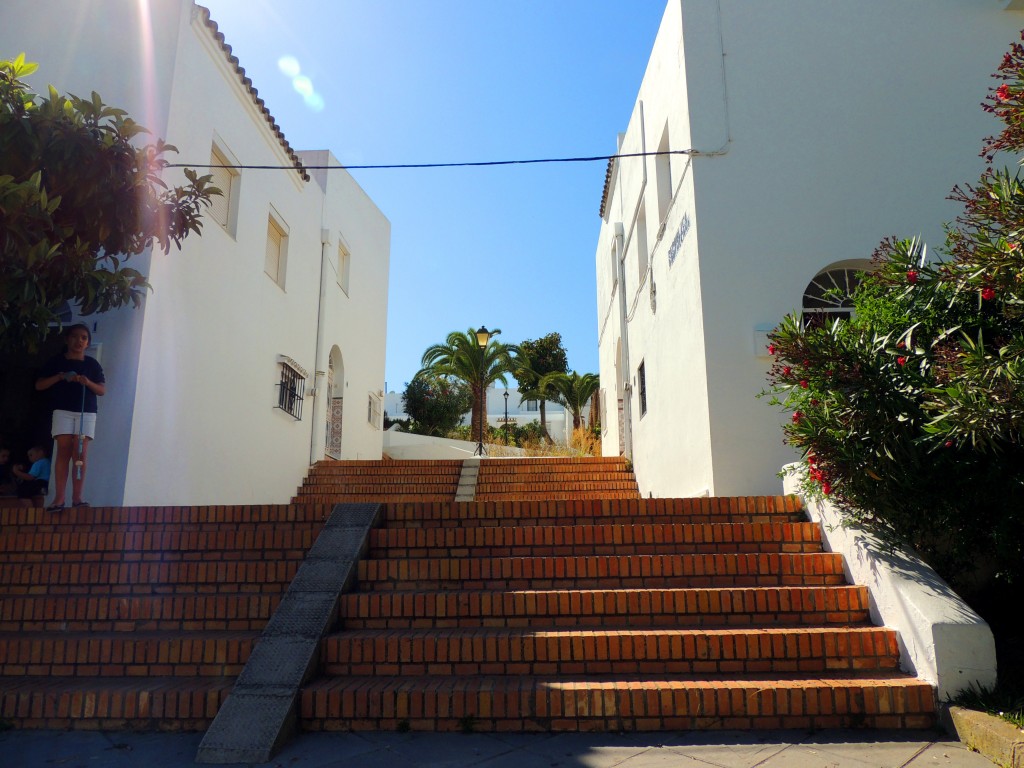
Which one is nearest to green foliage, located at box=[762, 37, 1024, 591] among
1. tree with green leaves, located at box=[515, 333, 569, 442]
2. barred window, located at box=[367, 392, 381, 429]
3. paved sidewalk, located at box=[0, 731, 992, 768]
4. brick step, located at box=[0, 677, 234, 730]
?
paved sidewalk, located at box=[0, 731, 992, 768]

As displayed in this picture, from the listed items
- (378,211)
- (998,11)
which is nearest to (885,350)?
(998,11)

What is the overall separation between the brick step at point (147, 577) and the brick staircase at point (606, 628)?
0.68m

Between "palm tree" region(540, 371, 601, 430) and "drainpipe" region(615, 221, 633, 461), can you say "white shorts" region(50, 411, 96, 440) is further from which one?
"palm tree" region(540, 371, 601, 430)

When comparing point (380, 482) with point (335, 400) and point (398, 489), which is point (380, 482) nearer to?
point (398, 489)

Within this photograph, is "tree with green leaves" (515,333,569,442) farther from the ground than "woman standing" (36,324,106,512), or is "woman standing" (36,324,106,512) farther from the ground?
"tree with green leaves" (515,333,569,442)

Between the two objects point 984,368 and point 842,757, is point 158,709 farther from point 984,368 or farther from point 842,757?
point 984,368

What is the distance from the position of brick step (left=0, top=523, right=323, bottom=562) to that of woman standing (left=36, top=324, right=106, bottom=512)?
0.92 metres

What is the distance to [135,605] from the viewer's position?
17.3ft

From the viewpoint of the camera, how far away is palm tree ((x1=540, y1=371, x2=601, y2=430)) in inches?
1407

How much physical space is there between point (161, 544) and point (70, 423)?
6.17 feet

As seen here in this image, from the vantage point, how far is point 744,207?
28.8ft

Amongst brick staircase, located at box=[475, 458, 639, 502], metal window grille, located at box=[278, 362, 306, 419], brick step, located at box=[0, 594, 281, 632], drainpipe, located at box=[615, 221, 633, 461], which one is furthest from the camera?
drainpipe, located at box=[615, 221, 633, 461]

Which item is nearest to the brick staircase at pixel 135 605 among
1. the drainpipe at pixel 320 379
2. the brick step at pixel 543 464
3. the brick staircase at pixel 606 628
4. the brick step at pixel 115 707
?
the brick step at pixel 115 707

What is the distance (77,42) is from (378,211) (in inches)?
344
